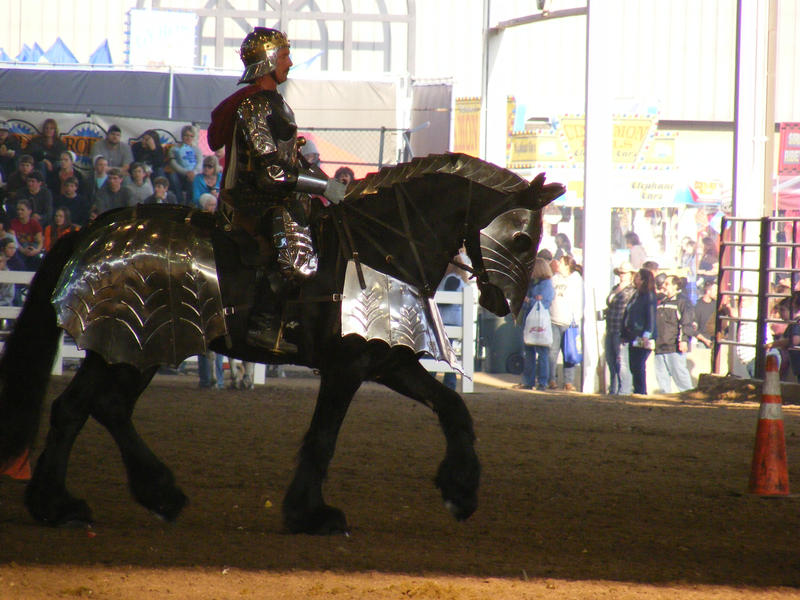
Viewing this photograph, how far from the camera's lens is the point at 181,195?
49.1ft

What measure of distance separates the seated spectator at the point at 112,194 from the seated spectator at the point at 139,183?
5.9 inches

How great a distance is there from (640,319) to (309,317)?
10.0m

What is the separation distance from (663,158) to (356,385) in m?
22.7

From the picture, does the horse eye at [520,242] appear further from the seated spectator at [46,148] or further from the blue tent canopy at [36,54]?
the blue tent canopy at [36,54]

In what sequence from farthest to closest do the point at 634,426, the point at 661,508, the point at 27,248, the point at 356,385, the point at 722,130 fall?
the point at 722,130 < the point at 27,248 < the point at 634,426 < the point at 661,508 < the point at 356,385

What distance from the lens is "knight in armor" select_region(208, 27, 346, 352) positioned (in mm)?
5172

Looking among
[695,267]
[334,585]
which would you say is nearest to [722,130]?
[695,267]

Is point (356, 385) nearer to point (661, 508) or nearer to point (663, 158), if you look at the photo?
point (661, 508)

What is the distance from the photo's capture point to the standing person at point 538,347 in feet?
50.9

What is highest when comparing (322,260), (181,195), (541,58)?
(541,58)

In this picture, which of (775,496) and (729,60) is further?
(729,60)

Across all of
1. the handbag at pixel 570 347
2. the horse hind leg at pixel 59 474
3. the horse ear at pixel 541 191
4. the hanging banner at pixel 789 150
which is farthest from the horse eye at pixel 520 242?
the hanging banner at pixel 789 150

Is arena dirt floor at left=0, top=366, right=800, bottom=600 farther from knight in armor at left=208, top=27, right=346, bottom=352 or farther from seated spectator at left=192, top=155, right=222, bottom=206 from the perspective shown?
seated spectator at left=192, top=155, right=222, bottom=206

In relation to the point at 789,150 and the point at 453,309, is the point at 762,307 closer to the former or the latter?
the point at 453,309
